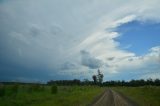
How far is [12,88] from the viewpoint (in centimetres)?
5094

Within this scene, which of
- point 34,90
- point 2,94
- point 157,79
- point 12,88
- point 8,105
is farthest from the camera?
point 157,79

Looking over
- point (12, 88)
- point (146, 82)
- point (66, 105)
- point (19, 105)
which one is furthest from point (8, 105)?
point (146, 82)

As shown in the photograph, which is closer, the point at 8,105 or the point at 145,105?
the point at 8,105

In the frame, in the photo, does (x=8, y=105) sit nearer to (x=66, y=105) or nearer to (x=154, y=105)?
(x=66, y=105)

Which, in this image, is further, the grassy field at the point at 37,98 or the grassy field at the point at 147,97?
the grassy field at the point at 147,97

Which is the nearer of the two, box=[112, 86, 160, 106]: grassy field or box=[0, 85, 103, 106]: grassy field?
box=[0, 85, 103, 106]: grassy field

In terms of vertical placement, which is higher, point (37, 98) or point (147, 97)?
point (147, 97)

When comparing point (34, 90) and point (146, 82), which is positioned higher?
point (146, 82)

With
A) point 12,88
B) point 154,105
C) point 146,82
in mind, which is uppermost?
point 146,82

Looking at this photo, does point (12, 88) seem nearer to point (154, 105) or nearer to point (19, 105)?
point (19, 105)

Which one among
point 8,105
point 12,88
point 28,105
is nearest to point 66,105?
point 28,105

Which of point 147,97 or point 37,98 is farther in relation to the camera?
point 147,97

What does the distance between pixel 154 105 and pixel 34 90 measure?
32624 millimetres

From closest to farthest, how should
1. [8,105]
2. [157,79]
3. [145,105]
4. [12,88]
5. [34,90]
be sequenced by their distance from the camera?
[8,105], [145,105], [12,88], [34,90], [157,79]
